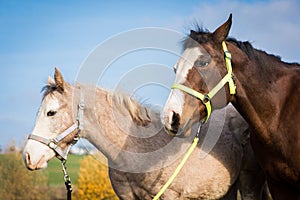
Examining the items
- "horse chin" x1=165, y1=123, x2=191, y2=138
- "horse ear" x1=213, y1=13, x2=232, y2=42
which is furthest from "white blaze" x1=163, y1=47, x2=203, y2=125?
"horse ear" x1=213, y1=13, x2=232, y2=42

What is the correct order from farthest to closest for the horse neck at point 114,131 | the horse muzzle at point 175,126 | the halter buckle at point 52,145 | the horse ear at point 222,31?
the horse neck at point 114,131, the halter buckle at point 52,145, the horse ear at point 222,31, the horse muzzle at point 175,126

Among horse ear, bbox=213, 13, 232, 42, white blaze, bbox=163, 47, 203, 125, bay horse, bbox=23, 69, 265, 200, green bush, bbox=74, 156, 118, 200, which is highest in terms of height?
horse ear, bbox=213, 13, 232, 42

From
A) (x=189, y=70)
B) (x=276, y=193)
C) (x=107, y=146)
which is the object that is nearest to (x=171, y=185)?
(x=107, y=146)

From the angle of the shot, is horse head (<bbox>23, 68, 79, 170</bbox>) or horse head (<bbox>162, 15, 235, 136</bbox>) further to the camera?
horse head (<bbox>23, 68, 79, 170</bbox>)

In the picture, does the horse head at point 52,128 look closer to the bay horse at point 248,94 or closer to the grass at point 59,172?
the bay horse at point 248,94

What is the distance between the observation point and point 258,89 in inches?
185

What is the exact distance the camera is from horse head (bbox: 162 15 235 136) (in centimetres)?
422

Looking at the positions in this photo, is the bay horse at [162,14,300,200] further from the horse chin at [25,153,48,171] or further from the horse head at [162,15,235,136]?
the horse chin at [25,153,48,171]

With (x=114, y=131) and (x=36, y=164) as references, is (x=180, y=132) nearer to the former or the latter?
(x=114, y=131)

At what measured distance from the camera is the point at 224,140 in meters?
5.77

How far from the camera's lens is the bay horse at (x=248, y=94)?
14.2 feet

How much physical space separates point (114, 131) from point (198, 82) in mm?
1497

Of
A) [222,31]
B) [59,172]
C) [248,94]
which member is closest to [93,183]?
[59,172]

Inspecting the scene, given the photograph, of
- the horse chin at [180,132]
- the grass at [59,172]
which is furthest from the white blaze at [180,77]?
the grass at [59,172]
